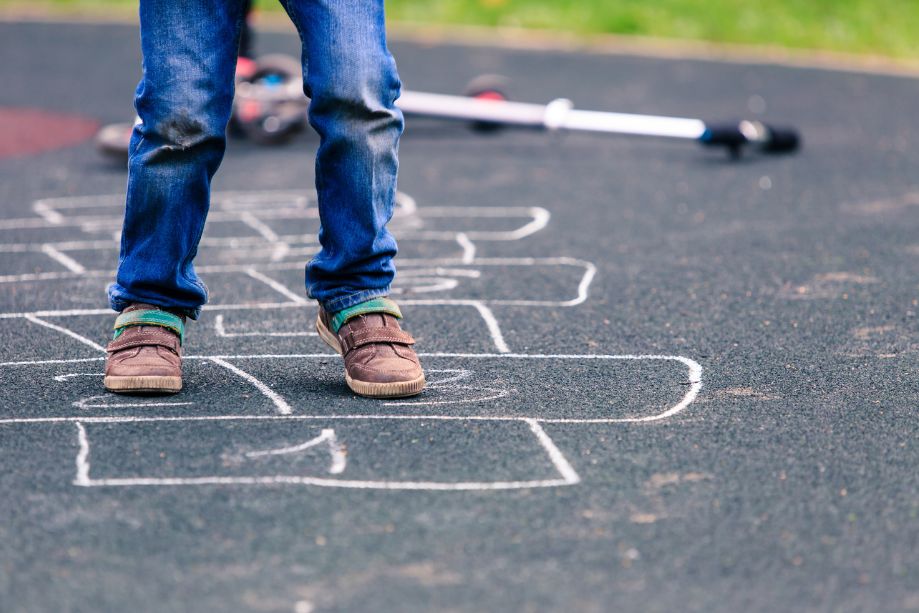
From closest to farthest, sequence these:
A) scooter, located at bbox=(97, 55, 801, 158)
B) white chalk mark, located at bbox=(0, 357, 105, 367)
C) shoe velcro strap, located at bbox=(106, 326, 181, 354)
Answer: shoe velcro strap, located at bbox=(106, 326, 181, 354) → white chalk mark, located at bbox=(0, 357, 105, 367) → scooter, located at bbox=(97, 55, 801, 158)

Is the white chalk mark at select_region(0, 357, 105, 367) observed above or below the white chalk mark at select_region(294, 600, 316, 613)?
below

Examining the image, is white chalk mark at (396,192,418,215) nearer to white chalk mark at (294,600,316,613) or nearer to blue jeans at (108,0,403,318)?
blue jeans at (108,0,403,318)

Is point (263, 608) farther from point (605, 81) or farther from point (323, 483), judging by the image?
point (605, 81)

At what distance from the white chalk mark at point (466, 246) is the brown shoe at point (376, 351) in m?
1.39

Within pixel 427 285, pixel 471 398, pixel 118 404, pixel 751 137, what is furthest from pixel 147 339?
pixel 751 137

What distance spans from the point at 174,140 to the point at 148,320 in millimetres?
384

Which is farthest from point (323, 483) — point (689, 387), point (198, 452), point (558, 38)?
point (558, 38)

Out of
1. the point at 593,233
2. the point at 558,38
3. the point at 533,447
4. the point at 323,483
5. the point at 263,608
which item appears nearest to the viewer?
the point at 263,608

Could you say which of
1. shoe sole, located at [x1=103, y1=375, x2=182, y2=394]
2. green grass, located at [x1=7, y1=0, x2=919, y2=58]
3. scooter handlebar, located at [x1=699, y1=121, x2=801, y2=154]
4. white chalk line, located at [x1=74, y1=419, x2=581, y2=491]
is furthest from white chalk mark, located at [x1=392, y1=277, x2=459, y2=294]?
green grass, located at [x1=7, y1=0, x2=919, y2=58]

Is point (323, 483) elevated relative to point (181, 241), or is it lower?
lower

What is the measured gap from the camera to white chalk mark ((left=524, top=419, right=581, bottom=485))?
2.53 m

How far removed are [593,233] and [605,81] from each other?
3.84m

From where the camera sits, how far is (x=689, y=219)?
5.08m

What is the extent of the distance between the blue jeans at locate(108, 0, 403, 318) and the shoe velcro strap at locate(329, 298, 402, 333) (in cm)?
1
